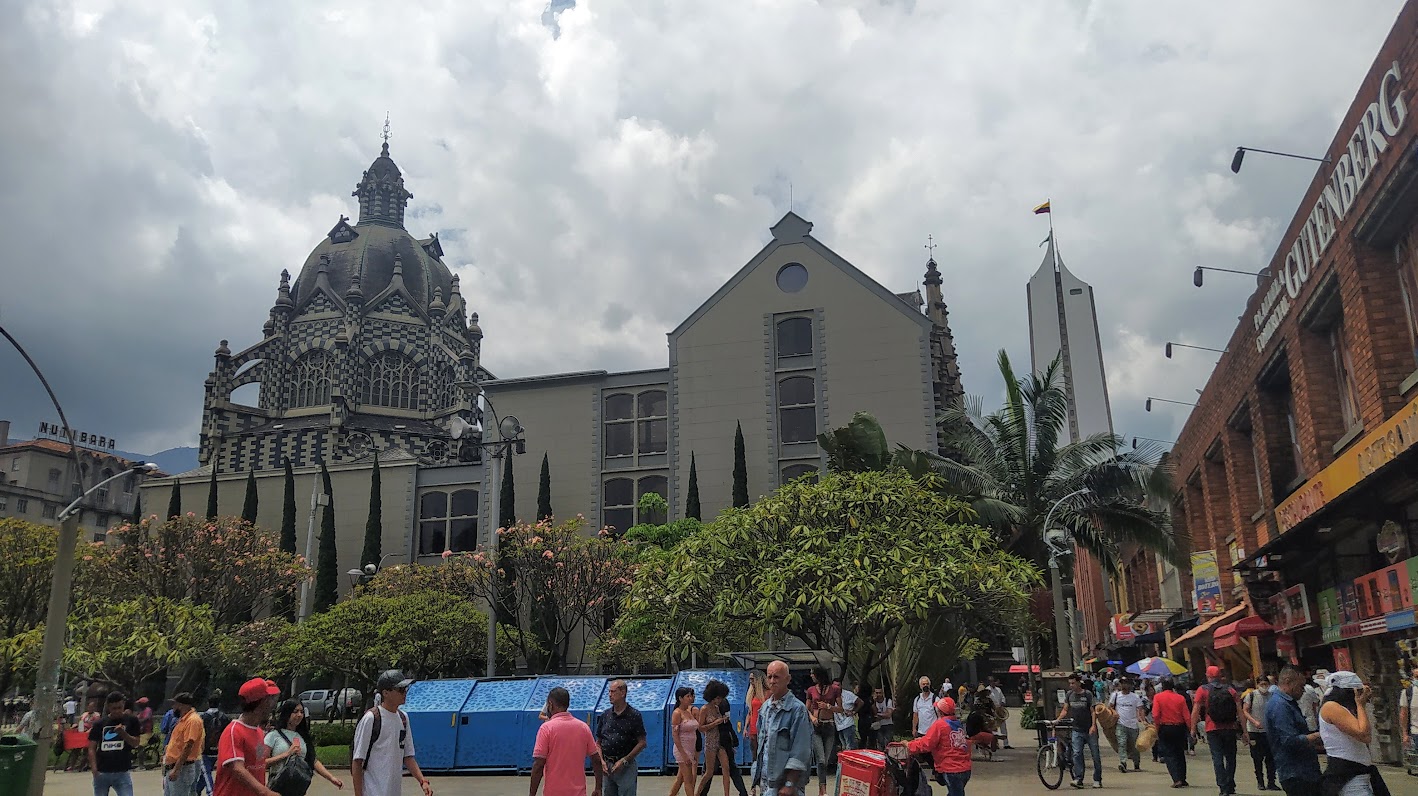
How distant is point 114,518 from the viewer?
8969 centimetres

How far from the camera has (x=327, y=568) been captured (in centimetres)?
4588

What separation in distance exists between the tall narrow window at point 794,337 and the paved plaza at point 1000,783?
2394cm

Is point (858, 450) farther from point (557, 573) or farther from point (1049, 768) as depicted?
point (1049, 768)

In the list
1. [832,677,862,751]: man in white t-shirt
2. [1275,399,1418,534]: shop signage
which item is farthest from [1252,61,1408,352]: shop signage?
[832,677,862,751]: man in white t-shirt

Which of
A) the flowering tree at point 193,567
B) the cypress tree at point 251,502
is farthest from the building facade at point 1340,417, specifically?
the cypress tree at point 251,502

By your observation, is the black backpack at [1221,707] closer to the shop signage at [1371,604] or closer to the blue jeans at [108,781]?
the shop signage at [1371,604]

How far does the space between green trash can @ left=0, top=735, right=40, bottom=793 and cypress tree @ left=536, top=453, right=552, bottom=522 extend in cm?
3024

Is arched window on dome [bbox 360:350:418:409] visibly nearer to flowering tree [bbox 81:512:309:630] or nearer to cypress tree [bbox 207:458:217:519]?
cypress tree [bbox 207:458:217:519]

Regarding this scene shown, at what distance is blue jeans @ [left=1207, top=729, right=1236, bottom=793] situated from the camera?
44.5 ft

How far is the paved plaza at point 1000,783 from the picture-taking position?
50.1 feet

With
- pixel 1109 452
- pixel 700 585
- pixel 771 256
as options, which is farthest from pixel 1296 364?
pixel 771 256

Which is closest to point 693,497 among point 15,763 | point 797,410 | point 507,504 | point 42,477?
point 797,410

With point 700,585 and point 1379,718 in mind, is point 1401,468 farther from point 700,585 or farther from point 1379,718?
point 700,585

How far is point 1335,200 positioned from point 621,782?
44.5 ft
